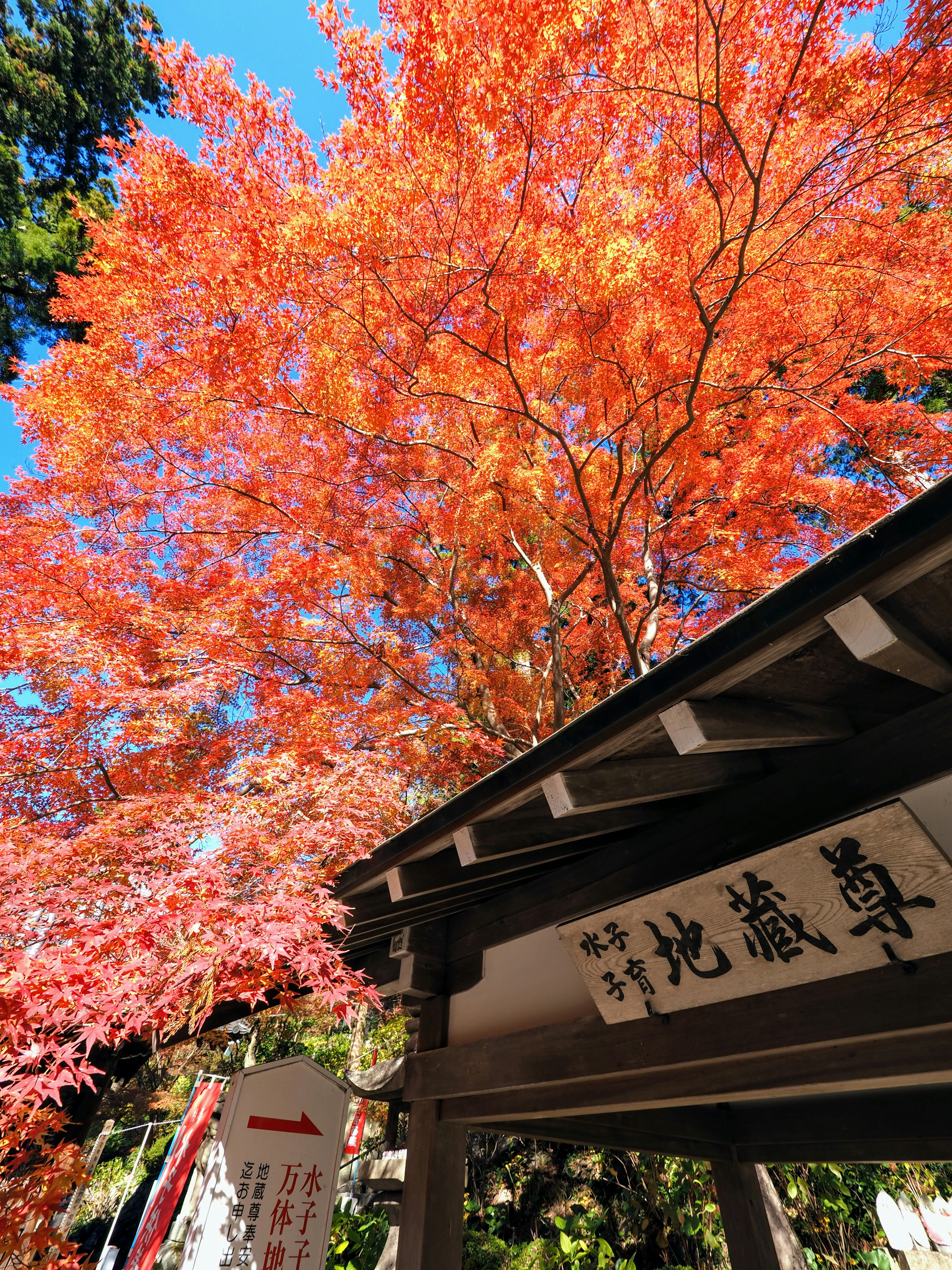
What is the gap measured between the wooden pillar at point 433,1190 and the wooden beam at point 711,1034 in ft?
0.73

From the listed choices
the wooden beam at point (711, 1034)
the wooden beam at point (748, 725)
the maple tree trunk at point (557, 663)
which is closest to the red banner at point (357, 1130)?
the maple tree trunk at point (557, 663)

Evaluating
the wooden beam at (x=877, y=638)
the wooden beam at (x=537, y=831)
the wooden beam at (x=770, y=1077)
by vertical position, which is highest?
the wooden beam at (x=537, y=831)

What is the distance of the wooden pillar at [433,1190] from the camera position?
139 inches

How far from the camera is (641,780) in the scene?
270 centimetres

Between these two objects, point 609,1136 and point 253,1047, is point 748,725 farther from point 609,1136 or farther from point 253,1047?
point 253,1047

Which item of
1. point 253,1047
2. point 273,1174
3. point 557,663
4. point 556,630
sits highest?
point 556,630

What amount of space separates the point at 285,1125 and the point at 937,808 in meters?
4.24

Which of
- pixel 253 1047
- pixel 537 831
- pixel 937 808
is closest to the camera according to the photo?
pixel 937 808

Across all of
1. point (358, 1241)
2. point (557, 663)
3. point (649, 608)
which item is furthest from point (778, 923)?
point (358, 1241)

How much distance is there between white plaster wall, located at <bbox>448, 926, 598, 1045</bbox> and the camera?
3.43m

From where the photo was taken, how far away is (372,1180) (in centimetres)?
491

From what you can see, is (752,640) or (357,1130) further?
(357,1130)

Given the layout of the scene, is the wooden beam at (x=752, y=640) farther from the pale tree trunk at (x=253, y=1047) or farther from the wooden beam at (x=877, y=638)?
the pale tree trunk at (x=253, y=1047)

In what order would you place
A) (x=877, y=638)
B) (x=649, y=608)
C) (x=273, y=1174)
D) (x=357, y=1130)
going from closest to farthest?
1. (x=877, y=638)
2. (x=273, y=1174)
3. (x=649, y=608)
4. (x=357, y=1130)
